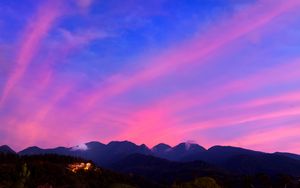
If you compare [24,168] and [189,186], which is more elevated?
[189,186]

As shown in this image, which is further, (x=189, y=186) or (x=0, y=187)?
(x=189, y=186)

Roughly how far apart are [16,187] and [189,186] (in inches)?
2573

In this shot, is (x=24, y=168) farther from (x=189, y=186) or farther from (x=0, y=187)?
(x=189, y=186)

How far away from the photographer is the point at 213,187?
280 ft

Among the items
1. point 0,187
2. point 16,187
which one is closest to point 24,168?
point 16,187

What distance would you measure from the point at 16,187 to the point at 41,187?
1.59 m

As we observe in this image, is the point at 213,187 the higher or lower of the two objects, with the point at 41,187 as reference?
higher

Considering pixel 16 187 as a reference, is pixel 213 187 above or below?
above

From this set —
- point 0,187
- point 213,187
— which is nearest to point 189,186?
point 213,187

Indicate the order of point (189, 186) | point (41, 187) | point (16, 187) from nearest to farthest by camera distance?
point (16, 187) → point (41, 187) → point (189, 186)

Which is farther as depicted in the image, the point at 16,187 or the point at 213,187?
the point at 213,187

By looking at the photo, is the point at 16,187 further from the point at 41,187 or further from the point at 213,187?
the point at 213,187

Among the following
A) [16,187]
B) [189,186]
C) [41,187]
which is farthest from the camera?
[189,186]

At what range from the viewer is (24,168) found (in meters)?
17.5
